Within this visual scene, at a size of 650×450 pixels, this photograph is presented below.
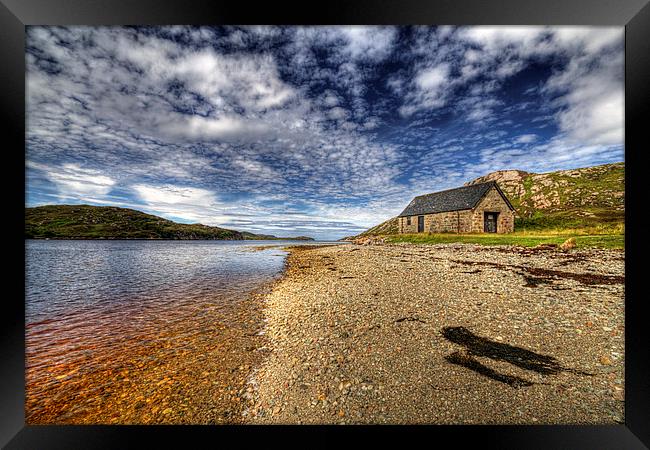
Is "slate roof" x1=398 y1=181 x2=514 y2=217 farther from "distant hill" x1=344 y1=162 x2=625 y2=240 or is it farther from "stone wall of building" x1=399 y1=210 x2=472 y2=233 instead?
"distant hill" x1=344 y1=162 x2=625 y2=240

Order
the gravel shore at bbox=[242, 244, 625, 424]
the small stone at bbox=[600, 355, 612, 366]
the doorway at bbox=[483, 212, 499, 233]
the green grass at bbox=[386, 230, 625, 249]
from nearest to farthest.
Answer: the gravel shore at bbox=[242, 244, 625, 424]
the small stone at bbox=[600, 355, 612, 366]
the green grass at bbox=[386, 230, 625, 249]
the doorway at bbox=[483, 212, 499, 233]

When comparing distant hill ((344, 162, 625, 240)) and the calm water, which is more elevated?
distant hill ((344, 162, 625, 240))

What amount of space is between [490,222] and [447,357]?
115 feet

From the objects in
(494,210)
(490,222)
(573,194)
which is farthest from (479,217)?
(573,194)

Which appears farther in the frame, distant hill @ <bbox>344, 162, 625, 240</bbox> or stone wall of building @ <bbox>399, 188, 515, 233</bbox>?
distant hill @ <bbox>344, 162, 625, 240</bbox>

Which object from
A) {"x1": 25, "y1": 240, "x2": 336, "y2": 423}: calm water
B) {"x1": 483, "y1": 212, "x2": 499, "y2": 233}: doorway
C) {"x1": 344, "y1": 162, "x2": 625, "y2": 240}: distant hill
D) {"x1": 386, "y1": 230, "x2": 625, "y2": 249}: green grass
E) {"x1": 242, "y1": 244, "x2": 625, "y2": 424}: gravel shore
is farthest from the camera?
{"x1": 344, "y1": 162, "x2": 625, "y2": 240}: distant hill

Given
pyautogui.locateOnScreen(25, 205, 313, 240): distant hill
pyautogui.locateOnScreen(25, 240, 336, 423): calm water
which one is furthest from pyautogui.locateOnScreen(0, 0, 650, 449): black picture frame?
pyautogui.locateOnScreen(25, 205, 313, 240): distant hill

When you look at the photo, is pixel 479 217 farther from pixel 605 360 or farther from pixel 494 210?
pixel 605 360

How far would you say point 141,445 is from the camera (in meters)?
2.58

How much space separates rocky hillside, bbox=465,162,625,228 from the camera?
51.2m

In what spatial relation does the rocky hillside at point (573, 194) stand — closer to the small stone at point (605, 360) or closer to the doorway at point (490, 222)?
the doorway at point (490, 222)

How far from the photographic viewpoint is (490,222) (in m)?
31.9

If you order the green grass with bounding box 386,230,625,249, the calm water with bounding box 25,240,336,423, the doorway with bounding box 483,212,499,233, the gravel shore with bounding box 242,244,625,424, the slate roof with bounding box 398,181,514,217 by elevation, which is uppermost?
the slate roof with bounding box 398,181,514,217

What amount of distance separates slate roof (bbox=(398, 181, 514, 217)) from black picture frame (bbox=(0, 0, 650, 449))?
3292 centimetres
